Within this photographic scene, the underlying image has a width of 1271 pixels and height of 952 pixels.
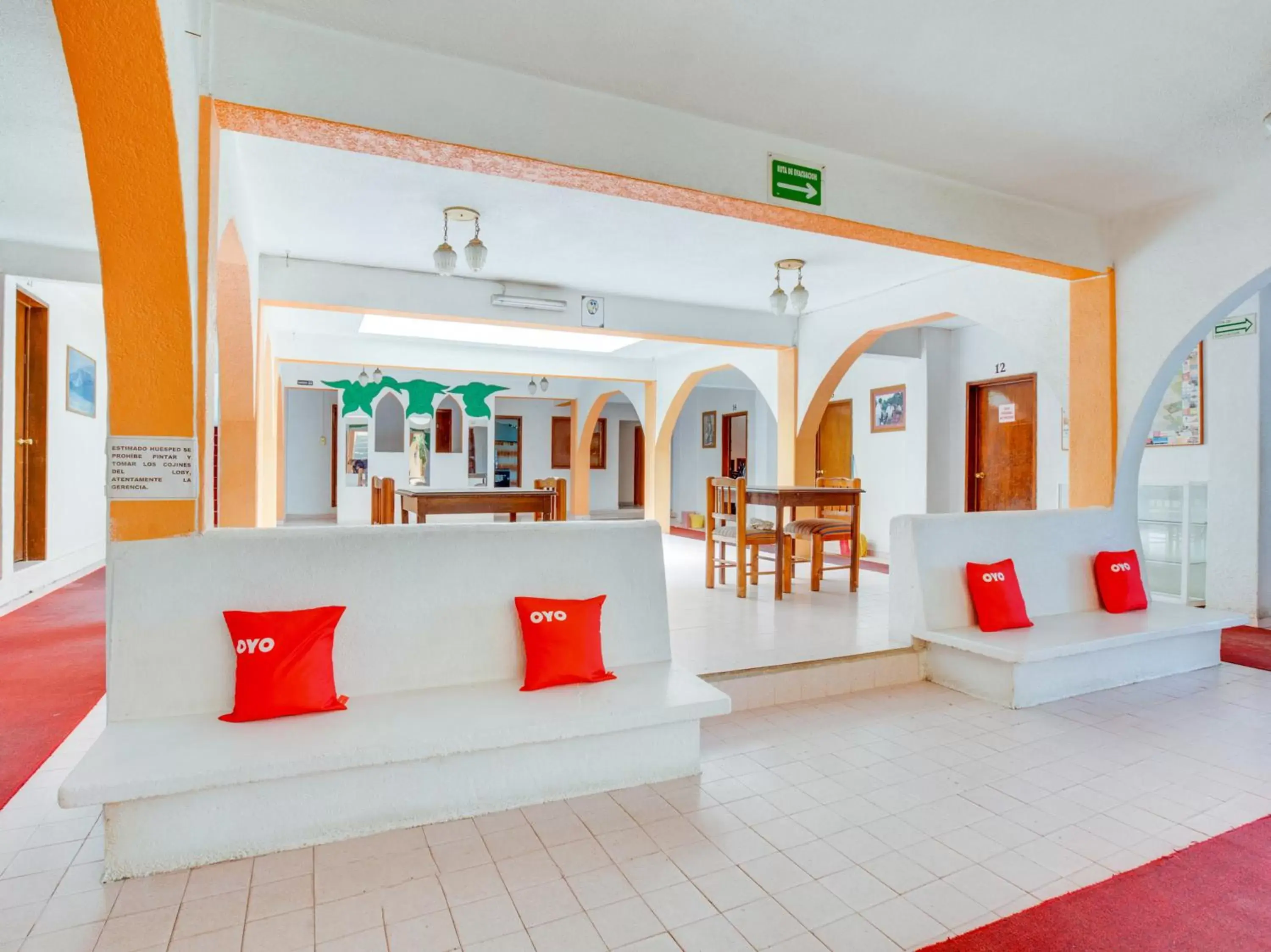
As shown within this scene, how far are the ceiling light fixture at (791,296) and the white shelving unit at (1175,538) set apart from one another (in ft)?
10.7

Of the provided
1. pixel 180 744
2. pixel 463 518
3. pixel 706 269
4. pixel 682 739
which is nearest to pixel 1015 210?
pixel 706 269

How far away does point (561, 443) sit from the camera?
16.3 m

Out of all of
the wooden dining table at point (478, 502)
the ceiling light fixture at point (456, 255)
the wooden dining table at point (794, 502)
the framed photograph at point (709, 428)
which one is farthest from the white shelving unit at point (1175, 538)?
the framed photograph at point (709, 428)

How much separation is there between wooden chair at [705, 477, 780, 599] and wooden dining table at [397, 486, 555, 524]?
4.63 ft

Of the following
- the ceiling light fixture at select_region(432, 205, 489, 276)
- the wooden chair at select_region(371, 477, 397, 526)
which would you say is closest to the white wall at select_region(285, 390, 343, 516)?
the wooden chair at select_region(371, 477, 397, 526)

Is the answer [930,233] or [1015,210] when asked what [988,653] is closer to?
[930,233]

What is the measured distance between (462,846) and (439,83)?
9.30 ft

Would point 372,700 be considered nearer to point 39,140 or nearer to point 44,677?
point 44,677

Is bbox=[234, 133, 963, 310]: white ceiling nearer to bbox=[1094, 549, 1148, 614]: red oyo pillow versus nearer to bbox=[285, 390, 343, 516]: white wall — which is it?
bbox=[1094, 549, 1148, 614]: red oyo pillow

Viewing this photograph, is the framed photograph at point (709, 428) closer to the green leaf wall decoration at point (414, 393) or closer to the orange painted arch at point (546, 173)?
the green leaf wall decoration at point (414, 393)

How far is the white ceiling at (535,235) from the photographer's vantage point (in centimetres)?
414

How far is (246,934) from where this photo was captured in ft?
6.21

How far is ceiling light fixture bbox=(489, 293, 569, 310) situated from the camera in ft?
21.5

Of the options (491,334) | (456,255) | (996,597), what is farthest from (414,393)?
(996,597)
